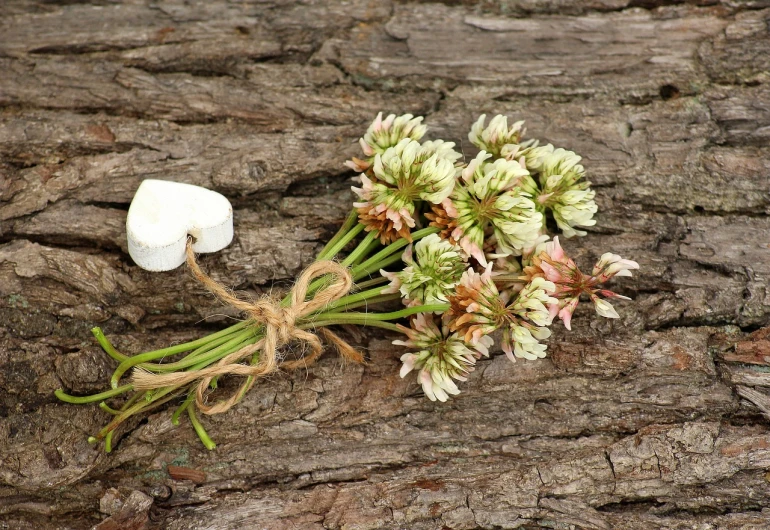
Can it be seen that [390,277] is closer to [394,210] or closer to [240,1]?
[394,210]

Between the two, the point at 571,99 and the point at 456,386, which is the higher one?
the point at 571,99

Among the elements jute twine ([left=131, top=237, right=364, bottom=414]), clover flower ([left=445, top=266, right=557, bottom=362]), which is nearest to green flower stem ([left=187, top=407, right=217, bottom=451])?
jute twine ([left=131, top=237, right=364, bottom=414])

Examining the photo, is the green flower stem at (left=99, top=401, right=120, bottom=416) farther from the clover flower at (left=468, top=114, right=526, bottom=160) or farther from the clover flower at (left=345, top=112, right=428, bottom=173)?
the clover flower at (left=468, top=114, right=526, bottom=160)

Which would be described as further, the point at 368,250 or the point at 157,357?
the point at 368,250

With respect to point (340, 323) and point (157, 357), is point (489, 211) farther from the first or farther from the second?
point (157, 357)

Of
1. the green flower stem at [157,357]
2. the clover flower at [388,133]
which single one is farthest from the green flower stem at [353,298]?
the clover flower at [388,133]

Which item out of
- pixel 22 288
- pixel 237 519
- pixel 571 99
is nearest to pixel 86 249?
pixel 22 288

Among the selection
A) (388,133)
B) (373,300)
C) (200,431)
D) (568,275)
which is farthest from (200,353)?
(568,275)
